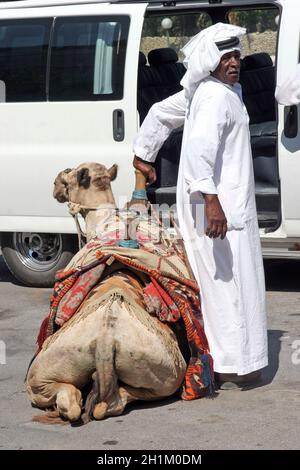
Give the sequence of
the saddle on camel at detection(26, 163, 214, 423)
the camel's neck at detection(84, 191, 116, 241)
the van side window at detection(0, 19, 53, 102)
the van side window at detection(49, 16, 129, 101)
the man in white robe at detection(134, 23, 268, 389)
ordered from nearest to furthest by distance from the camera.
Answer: the saddle on camel at detection(26, 163, 214, 423), the man in white robe at detection(134, 23, 268, 389), the camel's neck at detection(84, 191, 116, 241), the van side window at detection(49, 16, 129, 101), the van side window at detection(0, 19, 53, 102)

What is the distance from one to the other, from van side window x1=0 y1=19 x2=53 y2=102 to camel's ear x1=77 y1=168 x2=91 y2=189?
2.48 metres

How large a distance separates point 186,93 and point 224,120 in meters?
0.44

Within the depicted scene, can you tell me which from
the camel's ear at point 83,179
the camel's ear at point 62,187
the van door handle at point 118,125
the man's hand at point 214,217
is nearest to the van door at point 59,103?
the van door handle at point 118,125

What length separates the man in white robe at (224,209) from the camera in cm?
622

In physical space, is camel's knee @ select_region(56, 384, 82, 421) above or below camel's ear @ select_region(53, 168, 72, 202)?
below

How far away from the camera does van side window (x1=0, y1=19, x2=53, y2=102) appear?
362 inches

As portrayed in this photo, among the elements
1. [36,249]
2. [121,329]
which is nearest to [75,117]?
[36,249]

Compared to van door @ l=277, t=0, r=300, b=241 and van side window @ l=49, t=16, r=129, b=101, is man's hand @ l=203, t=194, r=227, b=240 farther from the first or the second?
van side window @ l=49, t=16, r=129, b=101

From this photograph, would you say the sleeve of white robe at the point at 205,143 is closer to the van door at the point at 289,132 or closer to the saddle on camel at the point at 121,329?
the saddle on camel at the point at 121,329

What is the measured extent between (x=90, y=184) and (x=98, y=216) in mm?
208

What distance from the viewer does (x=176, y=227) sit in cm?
662

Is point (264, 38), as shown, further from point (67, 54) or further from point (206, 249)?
point (206, 249)

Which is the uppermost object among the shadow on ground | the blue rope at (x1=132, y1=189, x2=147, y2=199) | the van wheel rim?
the blue rope at (x1=132, y1=189, x2=147, y2=199)

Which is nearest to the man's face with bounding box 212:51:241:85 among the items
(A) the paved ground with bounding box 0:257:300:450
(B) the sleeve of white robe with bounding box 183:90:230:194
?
(B) the sleeve of white robe with bounding box 183:90:230:194
